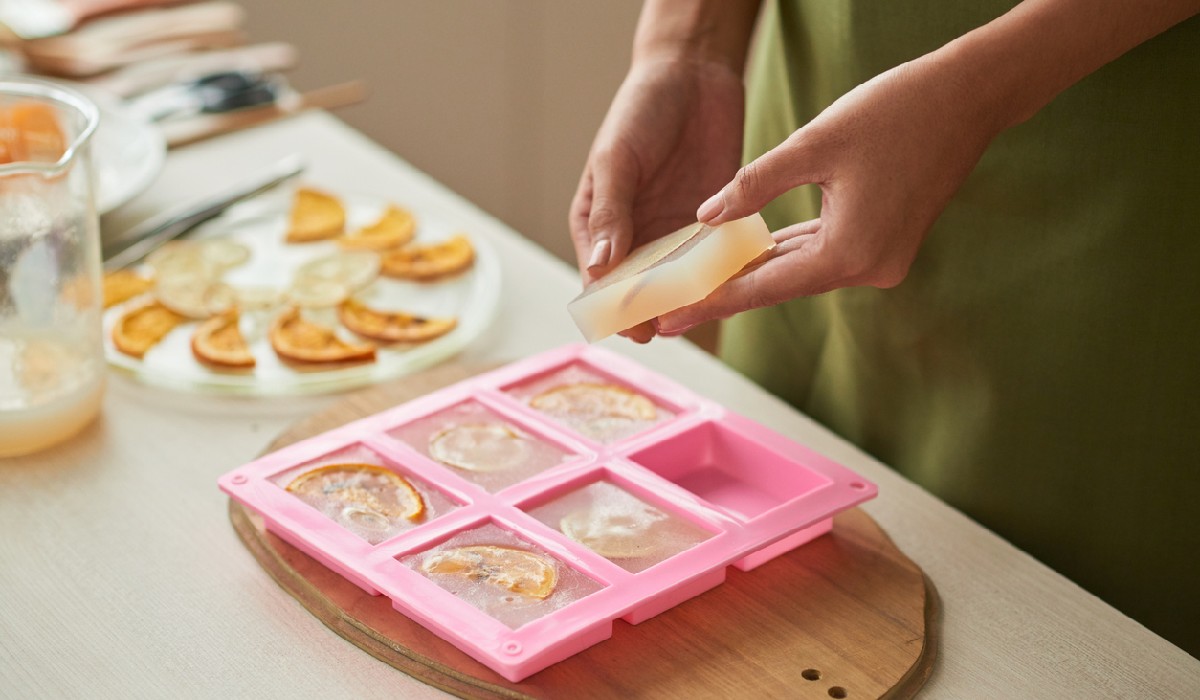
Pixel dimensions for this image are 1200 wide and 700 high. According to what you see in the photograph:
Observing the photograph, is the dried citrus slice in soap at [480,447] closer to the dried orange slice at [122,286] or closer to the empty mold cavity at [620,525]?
the empty mold cavity at [620,525]

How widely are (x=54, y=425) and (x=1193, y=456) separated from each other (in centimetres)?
95

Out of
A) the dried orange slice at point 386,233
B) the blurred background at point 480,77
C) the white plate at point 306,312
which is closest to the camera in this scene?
the white plate at point 306,312

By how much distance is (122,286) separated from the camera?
1.33 metres

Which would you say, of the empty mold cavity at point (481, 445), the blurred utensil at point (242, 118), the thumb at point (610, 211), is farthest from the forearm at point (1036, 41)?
the blurred utensil at point (242, 118)

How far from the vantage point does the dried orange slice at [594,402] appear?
1.10 metres

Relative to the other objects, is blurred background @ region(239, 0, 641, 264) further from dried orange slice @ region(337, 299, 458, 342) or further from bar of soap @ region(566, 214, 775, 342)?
bar of soap @ region(566, 214, 775, 342)

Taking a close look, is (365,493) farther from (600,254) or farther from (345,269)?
(345,269)

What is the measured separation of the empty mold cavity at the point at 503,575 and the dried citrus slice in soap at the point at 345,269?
0.48 m

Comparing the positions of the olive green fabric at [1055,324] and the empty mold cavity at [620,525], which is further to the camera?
the olive green fabric at [1055,324]

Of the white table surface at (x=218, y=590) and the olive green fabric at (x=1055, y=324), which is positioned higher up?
the olive green fabric at (x=1055, y=324)

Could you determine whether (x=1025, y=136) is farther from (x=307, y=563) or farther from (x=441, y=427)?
(x=307, y=563)

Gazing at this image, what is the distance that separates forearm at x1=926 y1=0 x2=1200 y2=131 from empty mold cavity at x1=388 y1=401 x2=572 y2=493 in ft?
1.34

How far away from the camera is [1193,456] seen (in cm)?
111

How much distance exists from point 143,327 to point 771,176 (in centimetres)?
67
